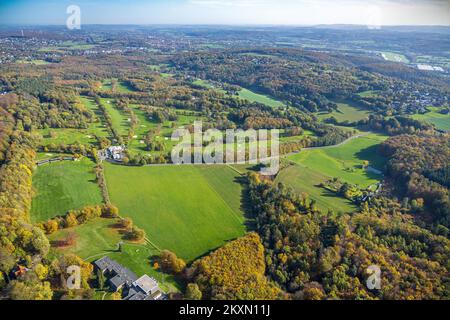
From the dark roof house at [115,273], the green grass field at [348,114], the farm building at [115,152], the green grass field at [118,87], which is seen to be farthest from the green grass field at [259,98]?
the dark roof house at [115,273]

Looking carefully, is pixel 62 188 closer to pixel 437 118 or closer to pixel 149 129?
pixel 149 129

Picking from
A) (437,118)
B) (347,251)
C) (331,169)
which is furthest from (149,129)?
(437,118)

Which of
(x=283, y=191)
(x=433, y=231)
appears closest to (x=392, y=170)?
(x=433, y=231)

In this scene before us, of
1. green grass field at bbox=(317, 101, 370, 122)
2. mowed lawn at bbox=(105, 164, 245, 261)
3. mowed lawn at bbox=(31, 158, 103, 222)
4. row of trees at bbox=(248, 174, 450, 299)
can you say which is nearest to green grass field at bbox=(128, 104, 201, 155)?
mowed lawn at bbox=(105, 164, 245, 261)

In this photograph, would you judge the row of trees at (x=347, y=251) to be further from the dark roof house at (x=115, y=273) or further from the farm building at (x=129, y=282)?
the dark roof house at (x=115, y=273)

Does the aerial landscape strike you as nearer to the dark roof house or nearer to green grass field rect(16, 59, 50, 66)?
the dark roof house
